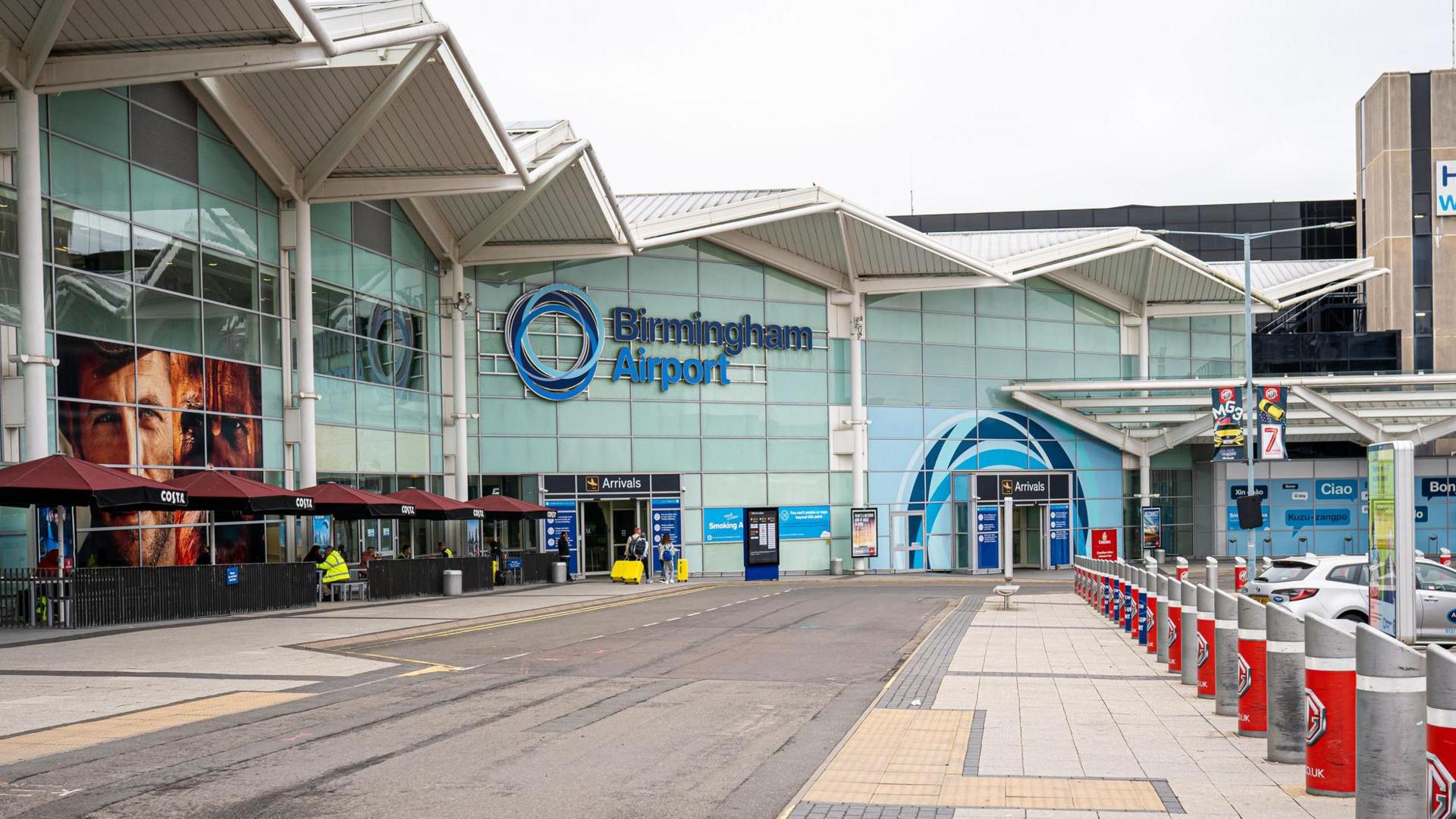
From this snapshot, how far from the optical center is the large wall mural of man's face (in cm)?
2598

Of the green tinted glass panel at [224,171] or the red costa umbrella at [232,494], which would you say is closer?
the red costa umbrella at [232,494]

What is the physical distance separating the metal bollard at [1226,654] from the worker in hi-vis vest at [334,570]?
76.1 ft

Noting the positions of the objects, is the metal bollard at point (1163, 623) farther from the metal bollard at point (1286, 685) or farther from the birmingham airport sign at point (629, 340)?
the birmingham airport sign at point (629, 340)

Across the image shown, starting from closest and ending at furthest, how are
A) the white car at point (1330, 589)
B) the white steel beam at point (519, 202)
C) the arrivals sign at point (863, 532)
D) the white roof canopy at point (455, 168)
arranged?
the white car at point (1330, 589) < the white roof canopy at point (455, 168) < the white steel beam at point (519, 202) < the arrivals sign at point (863, 532)

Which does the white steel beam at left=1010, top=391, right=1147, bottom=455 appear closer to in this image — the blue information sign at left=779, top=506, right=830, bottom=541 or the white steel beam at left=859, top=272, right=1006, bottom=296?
the white steel beam at left=859, top=272, right=1006, bottom=296

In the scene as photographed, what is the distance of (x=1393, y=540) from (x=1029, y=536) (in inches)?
1597

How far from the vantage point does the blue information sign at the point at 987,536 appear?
163 ft

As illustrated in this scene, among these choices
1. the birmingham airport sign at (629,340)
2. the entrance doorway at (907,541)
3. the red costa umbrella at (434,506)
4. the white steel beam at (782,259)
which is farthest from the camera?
the entrance doorway at (907,541)

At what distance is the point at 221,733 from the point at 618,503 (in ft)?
114

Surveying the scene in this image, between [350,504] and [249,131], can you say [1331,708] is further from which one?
[249,131]

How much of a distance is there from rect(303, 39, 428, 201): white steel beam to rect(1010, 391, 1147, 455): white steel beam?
28152 millimetres

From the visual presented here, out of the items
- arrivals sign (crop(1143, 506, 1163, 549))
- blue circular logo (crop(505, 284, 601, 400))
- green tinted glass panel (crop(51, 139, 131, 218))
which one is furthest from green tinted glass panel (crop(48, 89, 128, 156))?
arrivals sign (crop(1143, 506, 1163, 549))

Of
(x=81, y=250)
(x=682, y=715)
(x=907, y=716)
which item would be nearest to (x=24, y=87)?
(x=81, y=250)

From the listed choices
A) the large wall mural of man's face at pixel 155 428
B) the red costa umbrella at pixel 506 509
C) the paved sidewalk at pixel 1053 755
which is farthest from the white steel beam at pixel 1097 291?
the paved sidewalk at pixel 1053 755
